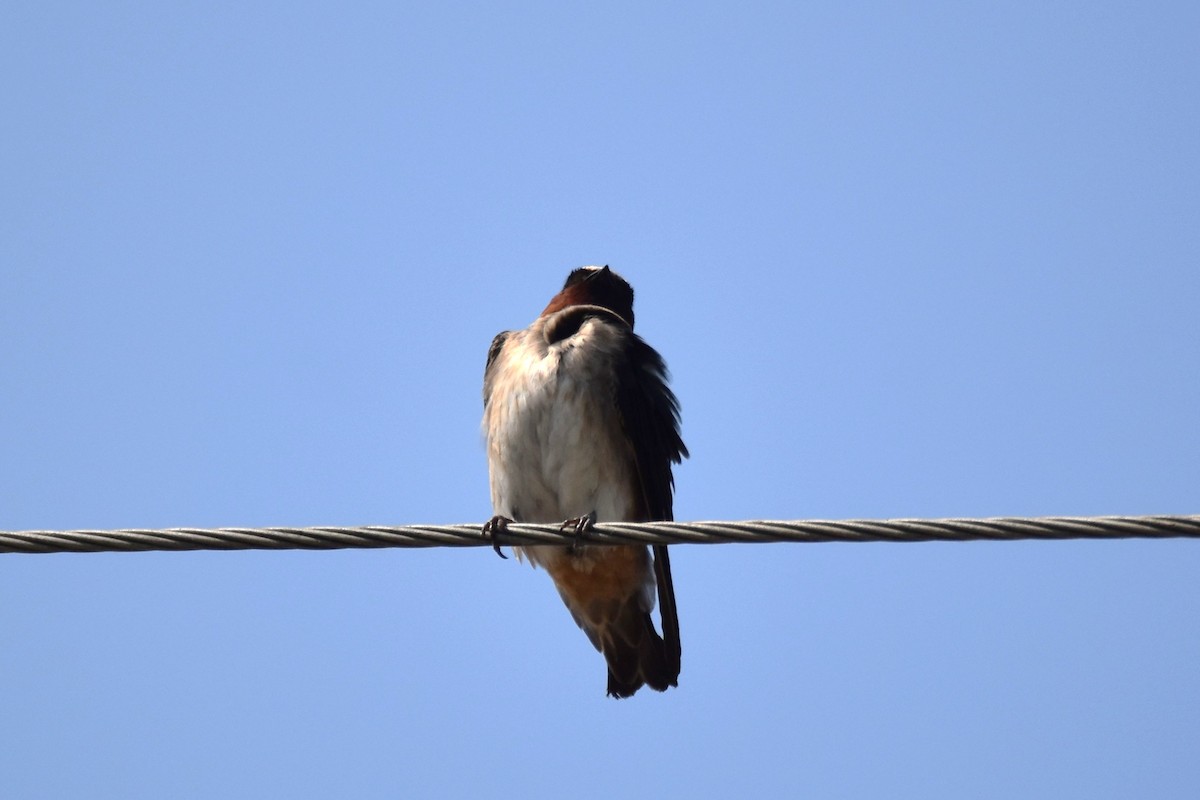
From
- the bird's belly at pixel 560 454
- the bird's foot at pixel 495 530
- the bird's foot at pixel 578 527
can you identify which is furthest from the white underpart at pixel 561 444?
the bird's foot at pixel 495 530

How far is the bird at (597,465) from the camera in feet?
26.5

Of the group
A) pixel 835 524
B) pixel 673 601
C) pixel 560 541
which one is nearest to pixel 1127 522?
pixel 835 524

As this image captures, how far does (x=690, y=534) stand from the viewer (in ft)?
17.3

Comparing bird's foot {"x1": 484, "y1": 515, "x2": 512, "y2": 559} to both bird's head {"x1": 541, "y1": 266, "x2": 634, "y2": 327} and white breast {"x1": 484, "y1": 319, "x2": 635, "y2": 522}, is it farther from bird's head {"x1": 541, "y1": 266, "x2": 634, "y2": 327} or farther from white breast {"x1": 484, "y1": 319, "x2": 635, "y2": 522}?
bird's head {"x1": 541, "y1": 266, "x2": 634, "y2": 327}

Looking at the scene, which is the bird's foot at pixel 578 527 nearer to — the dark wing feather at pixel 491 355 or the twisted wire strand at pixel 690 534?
the twisted wire strand at pixel 690 534

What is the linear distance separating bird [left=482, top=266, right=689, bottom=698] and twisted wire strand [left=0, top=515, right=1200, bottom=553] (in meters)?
2.56

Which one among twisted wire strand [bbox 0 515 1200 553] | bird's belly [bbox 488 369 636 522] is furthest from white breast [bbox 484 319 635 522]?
twisted wire strand [bbox 0 515 1200 553]

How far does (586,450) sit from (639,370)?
2.31 ft

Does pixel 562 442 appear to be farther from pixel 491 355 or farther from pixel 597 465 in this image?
pixel 491 355

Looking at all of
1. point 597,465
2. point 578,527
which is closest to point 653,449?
point 597,465

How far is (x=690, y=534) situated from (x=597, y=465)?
9.32 ft

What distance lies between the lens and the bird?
8.08 metres

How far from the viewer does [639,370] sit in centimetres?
849

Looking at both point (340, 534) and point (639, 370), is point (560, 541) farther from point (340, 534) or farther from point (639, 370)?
point (639, 370)
